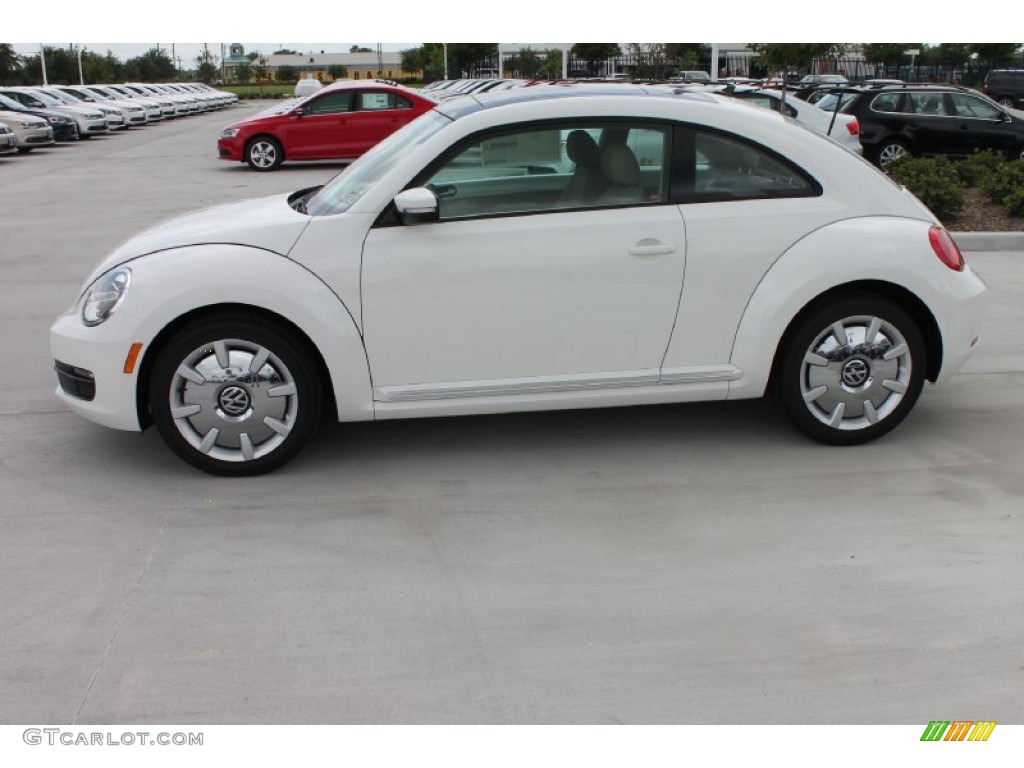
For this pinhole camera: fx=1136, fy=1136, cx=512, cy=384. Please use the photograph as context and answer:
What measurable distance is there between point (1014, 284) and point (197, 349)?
22.3 feet

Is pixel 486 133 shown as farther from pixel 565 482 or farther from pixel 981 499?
pixel 981 499

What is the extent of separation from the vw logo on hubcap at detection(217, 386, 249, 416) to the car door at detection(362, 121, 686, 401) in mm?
580

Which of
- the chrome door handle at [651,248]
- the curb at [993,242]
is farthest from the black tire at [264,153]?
the chrome door handle at [651,248]

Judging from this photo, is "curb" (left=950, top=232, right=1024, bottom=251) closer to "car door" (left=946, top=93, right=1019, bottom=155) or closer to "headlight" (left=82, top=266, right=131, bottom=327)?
"car door" (left=946, top=93, right=1019, bottom=155)

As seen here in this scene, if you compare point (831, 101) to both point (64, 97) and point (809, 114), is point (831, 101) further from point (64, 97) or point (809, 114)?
point (64, 97)

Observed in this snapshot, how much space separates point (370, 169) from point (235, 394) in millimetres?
1315

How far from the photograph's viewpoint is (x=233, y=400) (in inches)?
198

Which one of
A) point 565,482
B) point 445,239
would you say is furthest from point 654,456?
point 445,239

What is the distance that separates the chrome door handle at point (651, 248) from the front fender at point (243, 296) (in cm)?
130

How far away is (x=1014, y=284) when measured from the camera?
907 cm

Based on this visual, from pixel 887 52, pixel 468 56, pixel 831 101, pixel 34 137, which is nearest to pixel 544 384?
pixel 831 101

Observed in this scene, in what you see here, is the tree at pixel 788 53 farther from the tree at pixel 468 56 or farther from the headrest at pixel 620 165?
the tree at pixel 468 56

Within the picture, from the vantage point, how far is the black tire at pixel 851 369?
5.29 meters

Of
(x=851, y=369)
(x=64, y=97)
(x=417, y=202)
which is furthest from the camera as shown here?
(x=64, y=97)
